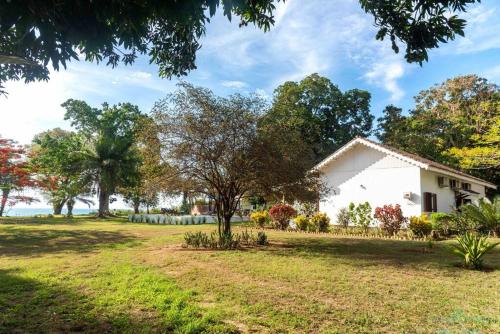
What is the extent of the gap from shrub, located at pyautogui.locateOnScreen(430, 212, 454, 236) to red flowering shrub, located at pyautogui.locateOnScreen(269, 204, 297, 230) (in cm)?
748

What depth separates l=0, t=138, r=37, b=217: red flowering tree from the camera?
27.6m

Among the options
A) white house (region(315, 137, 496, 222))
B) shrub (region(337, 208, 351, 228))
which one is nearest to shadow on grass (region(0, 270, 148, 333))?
shrub (region(337, 208, 351, 228))

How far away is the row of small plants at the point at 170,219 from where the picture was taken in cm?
2641

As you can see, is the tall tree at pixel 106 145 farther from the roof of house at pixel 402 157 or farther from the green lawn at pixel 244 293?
the green lawn at pixel 244 293

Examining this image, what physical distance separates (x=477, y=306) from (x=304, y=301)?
114 inches

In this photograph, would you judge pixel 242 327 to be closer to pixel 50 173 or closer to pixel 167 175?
pixel 167 175

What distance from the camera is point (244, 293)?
20.5 feet

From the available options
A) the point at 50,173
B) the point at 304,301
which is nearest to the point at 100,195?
the point at 50,173

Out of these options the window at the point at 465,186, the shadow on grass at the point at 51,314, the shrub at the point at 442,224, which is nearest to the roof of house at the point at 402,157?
the window at the point at 465,186

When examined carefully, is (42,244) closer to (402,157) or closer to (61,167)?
(402,157)

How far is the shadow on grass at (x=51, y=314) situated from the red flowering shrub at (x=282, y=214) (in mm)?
14677

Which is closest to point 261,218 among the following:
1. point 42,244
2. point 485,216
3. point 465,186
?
point 485,216

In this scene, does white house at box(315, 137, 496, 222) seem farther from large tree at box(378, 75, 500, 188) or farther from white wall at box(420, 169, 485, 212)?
large tree at box(378, 75, 500, 188)

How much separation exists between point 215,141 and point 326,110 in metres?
34.9
